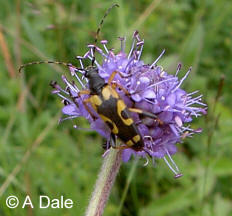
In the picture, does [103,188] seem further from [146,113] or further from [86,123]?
[86,123]

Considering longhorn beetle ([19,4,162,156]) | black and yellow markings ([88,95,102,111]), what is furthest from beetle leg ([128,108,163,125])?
black and yellow markings ([88,95,102,111])

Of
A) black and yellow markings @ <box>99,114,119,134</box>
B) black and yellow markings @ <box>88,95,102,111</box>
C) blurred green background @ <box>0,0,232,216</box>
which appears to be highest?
black and yellow markings @ <box>88,95,102,111</box>

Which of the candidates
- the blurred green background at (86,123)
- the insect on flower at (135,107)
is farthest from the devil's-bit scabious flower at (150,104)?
the blurred green background at (86,123)

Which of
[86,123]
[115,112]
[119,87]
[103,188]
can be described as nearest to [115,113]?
[115,112]

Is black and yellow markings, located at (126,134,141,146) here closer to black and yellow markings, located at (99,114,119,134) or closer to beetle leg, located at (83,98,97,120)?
black and yellow markings, located at (99,114,119,134)

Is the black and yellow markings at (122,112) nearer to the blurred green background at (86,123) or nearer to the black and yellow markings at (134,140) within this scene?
the black and yellow markings at (134,140)

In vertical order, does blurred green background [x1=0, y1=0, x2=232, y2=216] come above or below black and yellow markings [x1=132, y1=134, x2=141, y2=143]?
below
